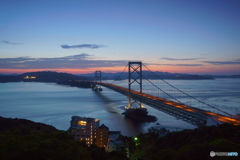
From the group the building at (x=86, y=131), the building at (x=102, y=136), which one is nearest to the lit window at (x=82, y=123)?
the building at (x=86, y=131)

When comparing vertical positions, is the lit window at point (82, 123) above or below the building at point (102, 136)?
above

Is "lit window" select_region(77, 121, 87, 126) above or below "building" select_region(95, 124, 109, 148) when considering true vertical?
above

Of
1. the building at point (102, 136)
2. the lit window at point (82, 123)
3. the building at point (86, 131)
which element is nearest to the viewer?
the building at point (102, 136)

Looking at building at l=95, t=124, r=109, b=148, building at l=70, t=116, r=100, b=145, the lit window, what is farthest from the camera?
the lit window

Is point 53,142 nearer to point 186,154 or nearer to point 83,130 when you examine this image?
point 186,154

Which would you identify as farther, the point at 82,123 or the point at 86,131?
the point at 82,123

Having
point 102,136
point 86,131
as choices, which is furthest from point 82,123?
point 102,136

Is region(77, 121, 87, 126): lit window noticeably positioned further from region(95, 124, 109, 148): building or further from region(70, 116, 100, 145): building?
region(95, 124, 109, 148): building

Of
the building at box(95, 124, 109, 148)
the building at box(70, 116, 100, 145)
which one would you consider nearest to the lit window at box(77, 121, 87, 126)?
the building at box(70, 116, 100, 145)

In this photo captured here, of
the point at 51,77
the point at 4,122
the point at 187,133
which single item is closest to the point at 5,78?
the point at 51,77

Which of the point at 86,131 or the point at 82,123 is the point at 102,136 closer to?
the point at 86,131

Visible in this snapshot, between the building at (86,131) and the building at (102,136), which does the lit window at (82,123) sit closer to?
the building at (86,131)

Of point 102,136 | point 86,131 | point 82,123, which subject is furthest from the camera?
point 82,123
